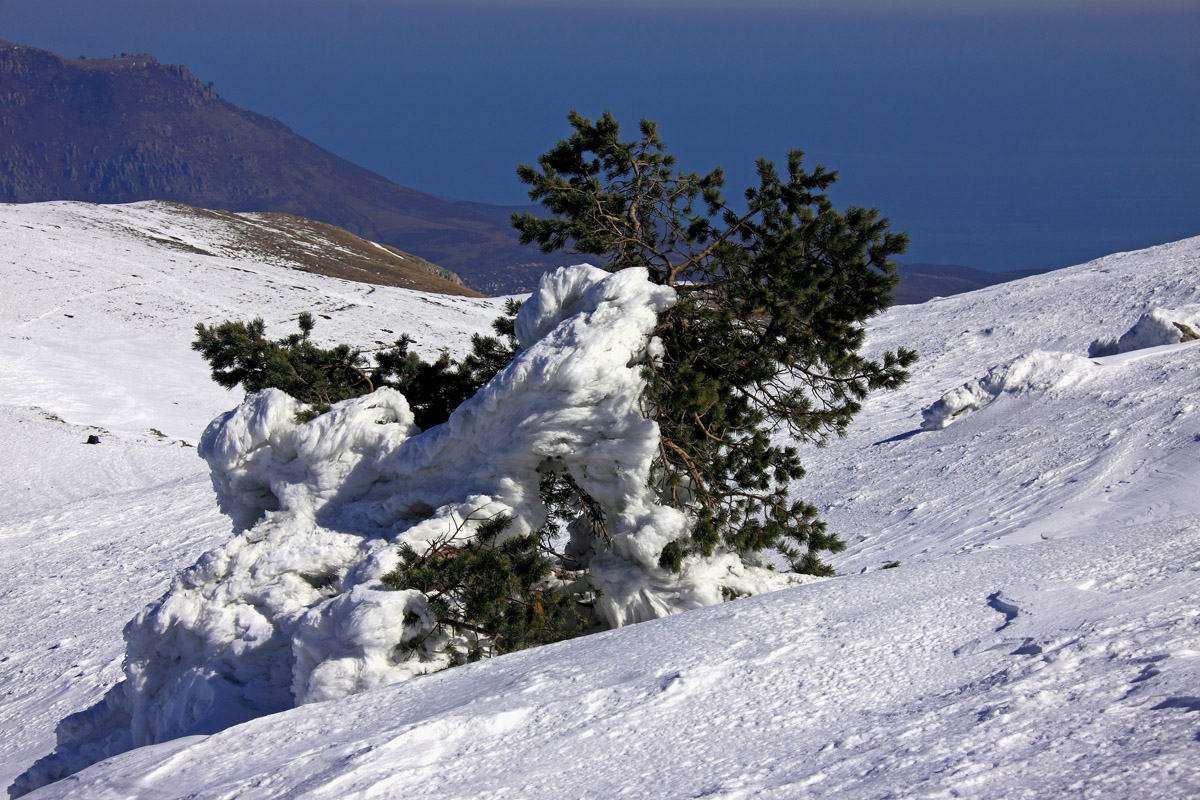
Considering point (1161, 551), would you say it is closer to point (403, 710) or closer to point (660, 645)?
point (660, 645)

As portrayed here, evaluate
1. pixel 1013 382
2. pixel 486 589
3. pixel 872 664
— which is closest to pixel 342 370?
pixel 486 589

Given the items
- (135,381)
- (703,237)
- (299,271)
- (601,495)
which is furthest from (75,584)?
(299,271)

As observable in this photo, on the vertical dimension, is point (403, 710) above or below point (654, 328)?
below

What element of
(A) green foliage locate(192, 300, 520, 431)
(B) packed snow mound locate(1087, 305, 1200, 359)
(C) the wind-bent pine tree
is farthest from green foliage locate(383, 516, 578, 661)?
(B) packed snow mound locate(1087, 305, 1200, 359)

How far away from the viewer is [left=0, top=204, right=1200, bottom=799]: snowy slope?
4113 millimetres

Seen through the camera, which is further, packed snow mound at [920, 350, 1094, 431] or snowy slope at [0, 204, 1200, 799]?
packed snow mound at [920, 350, 1094, 431]

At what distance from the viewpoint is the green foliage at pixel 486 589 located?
7859 mm

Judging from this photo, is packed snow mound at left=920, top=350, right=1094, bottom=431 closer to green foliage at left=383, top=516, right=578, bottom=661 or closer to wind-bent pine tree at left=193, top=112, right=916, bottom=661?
wind-bent pine tree at left=193, top=112, right=916, bottom=661

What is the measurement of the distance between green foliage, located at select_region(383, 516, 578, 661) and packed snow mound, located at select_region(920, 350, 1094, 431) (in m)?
10.5

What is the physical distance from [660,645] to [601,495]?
103 inches

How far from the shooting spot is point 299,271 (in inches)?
2719

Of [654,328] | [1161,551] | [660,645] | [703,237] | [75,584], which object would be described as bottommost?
[75,584]

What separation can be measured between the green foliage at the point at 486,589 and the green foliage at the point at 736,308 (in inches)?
50.2

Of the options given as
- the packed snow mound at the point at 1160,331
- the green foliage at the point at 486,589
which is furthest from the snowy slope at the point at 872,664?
the packed snow mound at the point at 1160,331
